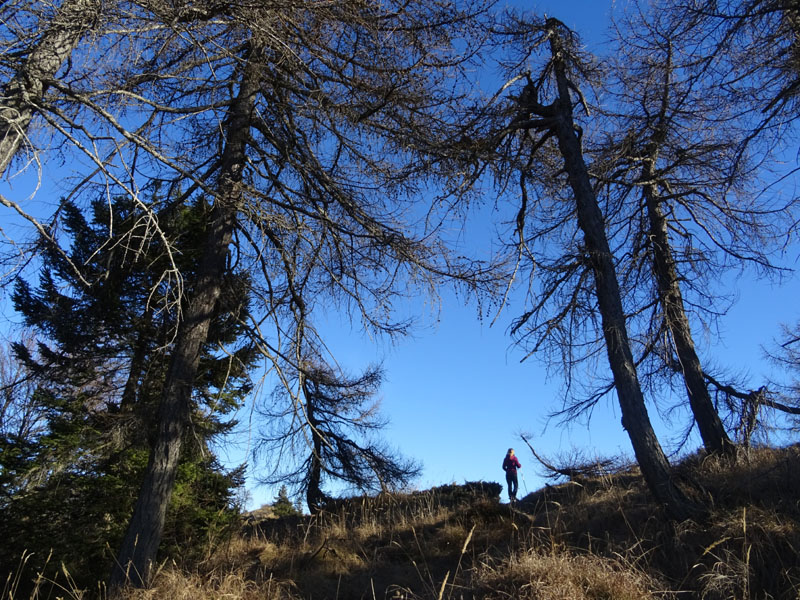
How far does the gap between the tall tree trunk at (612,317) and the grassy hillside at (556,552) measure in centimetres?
34

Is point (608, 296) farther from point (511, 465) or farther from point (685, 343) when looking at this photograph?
point (511, 465)

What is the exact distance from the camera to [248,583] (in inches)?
183

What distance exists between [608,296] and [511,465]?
811cm

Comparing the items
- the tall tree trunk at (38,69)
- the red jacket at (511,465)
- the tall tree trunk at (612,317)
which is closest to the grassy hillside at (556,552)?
the tall tree trunk at (612,317)

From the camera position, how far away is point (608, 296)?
249 inches

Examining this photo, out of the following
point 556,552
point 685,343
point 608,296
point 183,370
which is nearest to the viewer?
point 556,552

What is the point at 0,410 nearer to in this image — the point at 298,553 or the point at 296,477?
the point at 296,477

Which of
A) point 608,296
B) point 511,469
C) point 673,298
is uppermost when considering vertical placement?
point 673,298

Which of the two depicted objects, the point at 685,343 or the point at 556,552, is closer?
the point at 556,552


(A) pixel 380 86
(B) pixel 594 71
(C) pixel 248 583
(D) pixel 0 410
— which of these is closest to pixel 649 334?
(B) pixel 594 71

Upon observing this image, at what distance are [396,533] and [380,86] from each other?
19.4 feet

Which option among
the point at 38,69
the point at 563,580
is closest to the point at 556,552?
the point at 563,580

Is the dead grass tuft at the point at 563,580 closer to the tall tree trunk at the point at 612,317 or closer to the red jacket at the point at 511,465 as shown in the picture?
the tall tree trunk at the point at 612,317

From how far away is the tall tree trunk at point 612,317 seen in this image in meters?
5.29
